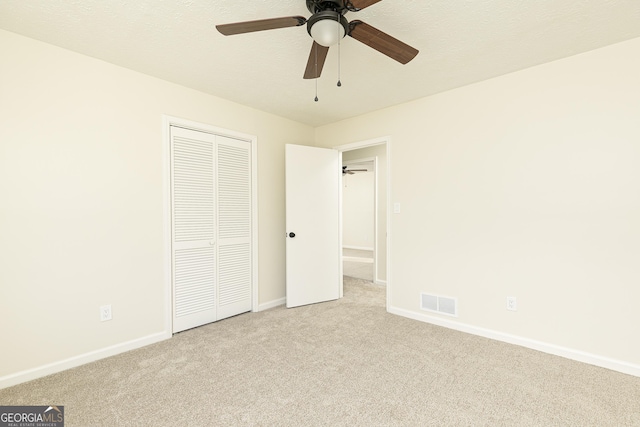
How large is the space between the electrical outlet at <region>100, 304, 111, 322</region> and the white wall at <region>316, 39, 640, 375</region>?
2.91 m

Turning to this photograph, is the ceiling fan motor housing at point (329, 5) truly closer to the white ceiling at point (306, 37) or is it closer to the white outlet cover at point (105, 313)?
the white ceiling at point (306, 37)

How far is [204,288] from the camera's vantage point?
308 cm

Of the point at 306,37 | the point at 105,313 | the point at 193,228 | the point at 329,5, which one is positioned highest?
the point at 306,37

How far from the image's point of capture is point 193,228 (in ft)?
9.80

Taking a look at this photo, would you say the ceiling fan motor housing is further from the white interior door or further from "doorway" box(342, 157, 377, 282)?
"doorway" box(342, 157, 377, 282)

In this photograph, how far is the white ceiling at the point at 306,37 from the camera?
5.76 ft

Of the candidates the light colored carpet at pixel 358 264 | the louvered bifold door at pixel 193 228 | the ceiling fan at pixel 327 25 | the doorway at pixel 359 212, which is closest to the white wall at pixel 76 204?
the louvered bifold door at pixel 193 228

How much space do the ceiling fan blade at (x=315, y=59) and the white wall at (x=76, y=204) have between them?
1612 millimetres

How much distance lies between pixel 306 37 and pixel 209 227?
82.5 inches

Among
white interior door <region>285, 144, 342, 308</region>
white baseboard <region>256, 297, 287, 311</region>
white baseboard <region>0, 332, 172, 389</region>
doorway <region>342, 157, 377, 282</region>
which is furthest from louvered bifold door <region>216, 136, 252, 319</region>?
doorway <region>342, 157, 377, 282</region>

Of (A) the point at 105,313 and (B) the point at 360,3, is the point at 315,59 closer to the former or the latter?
(B) the point at 360,3

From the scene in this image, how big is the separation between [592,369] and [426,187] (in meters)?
1.99

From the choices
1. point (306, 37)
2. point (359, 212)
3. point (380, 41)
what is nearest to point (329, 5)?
point (380, 41)

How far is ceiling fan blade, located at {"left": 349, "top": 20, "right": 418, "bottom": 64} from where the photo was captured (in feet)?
5.01
